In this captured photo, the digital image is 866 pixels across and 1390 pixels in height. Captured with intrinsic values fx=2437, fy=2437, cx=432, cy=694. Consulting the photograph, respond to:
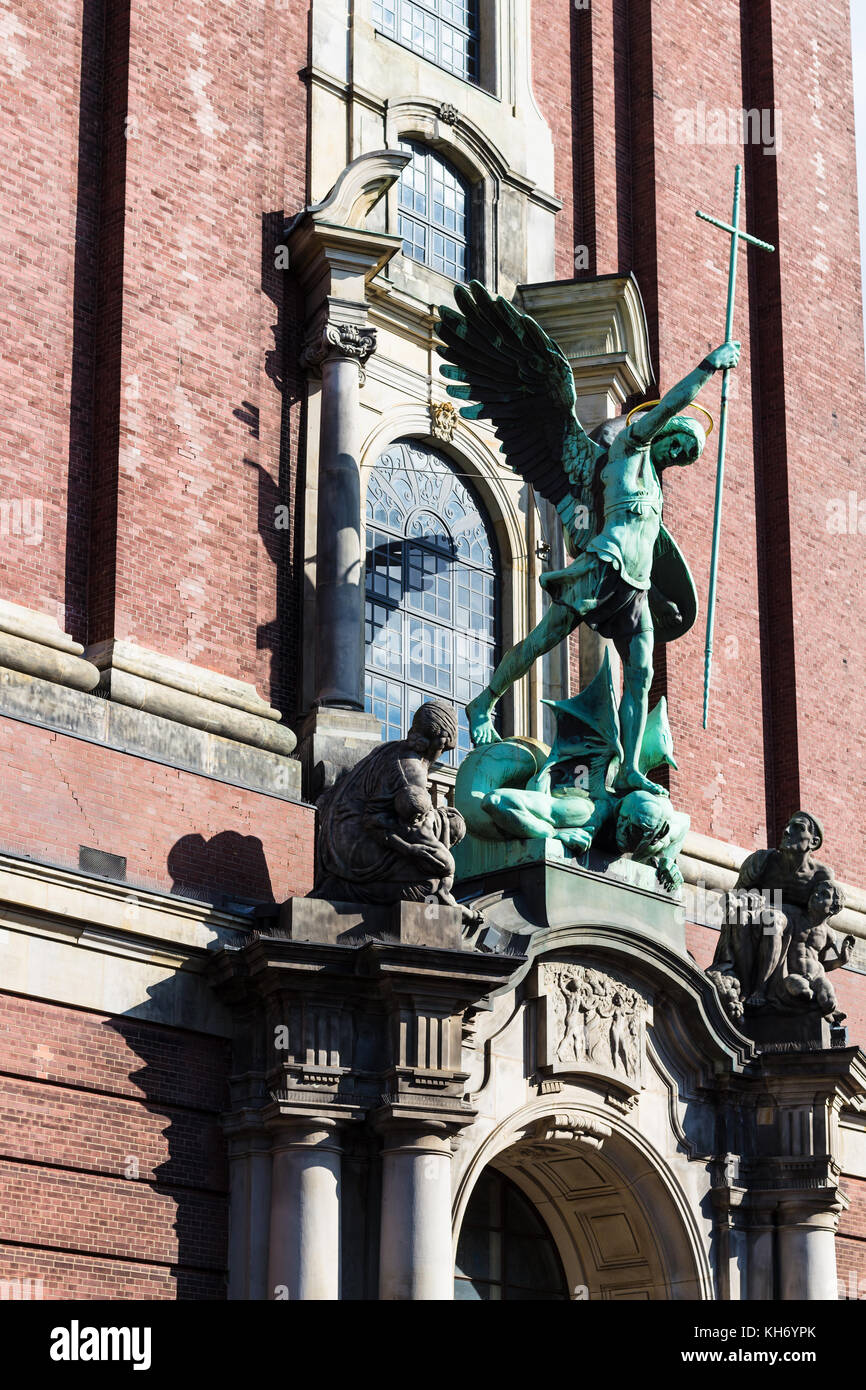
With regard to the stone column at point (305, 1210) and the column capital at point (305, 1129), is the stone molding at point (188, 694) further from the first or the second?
the stone column at point (305, 1210)

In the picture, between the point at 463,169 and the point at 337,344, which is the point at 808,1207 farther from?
the point at 463,169

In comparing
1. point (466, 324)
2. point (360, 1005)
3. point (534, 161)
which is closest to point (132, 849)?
point (360, 1005)

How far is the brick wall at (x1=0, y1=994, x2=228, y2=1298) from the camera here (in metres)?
14.7

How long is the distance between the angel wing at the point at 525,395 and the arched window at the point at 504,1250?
5.07 m

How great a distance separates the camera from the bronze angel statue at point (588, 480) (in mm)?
18516

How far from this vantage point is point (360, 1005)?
1596cm

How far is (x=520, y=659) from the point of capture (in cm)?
1867

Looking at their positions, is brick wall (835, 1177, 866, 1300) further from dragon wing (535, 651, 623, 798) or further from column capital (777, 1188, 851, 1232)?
dragon wing (535, 651, 623, 798)

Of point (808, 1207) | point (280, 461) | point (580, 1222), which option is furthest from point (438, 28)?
point (808, 1207)

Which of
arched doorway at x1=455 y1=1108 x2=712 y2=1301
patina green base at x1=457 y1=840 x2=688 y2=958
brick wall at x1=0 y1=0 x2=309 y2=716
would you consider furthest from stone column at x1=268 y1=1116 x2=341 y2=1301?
brick wall at x1=0 y1=0 x2=309 y2=716

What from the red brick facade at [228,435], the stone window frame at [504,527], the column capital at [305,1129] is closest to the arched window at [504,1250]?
the red brick facade at [228,435]

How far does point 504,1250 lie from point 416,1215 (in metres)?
3.31

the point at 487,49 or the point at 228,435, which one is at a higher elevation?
the point at 487,49

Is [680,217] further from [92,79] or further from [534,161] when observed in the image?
[92,79]
